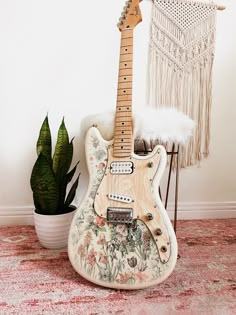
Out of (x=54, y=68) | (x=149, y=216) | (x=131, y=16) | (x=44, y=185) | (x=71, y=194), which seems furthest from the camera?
(x=54, y=68)

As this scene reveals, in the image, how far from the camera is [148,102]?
63.4 inches

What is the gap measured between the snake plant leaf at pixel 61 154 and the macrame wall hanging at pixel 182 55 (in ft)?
1.84

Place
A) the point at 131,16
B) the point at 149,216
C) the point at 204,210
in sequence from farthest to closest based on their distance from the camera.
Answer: the point at 204,210 → the point at 131,16 → the point at 149,216

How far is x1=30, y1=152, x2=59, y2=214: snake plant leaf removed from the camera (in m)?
1.17

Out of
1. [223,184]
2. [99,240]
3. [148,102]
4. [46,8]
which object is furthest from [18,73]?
[223,184]

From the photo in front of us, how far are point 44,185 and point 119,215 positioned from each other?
14.7 inches

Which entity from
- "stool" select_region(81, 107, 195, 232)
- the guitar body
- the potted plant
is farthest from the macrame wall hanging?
the guitar body

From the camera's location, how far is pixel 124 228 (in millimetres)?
999

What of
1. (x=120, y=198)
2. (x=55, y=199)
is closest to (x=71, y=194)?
(x=55, y=199)

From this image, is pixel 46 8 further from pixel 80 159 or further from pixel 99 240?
pixel 99 240

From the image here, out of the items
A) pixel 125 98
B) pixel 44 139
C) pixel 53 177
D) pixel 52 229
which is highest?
pixel 125 98

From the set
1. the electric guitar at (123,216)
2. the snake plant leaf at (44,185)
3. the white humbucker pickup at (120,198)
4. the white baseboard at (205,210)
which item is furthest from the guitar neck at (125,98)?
the white baseboard at (205,210)

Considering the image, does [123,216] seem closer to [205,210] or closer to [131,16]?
[131,16]

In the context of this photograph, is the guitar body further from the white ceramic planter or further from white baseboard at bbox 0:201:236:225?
white baseboard at bbox 0:201:236:225
